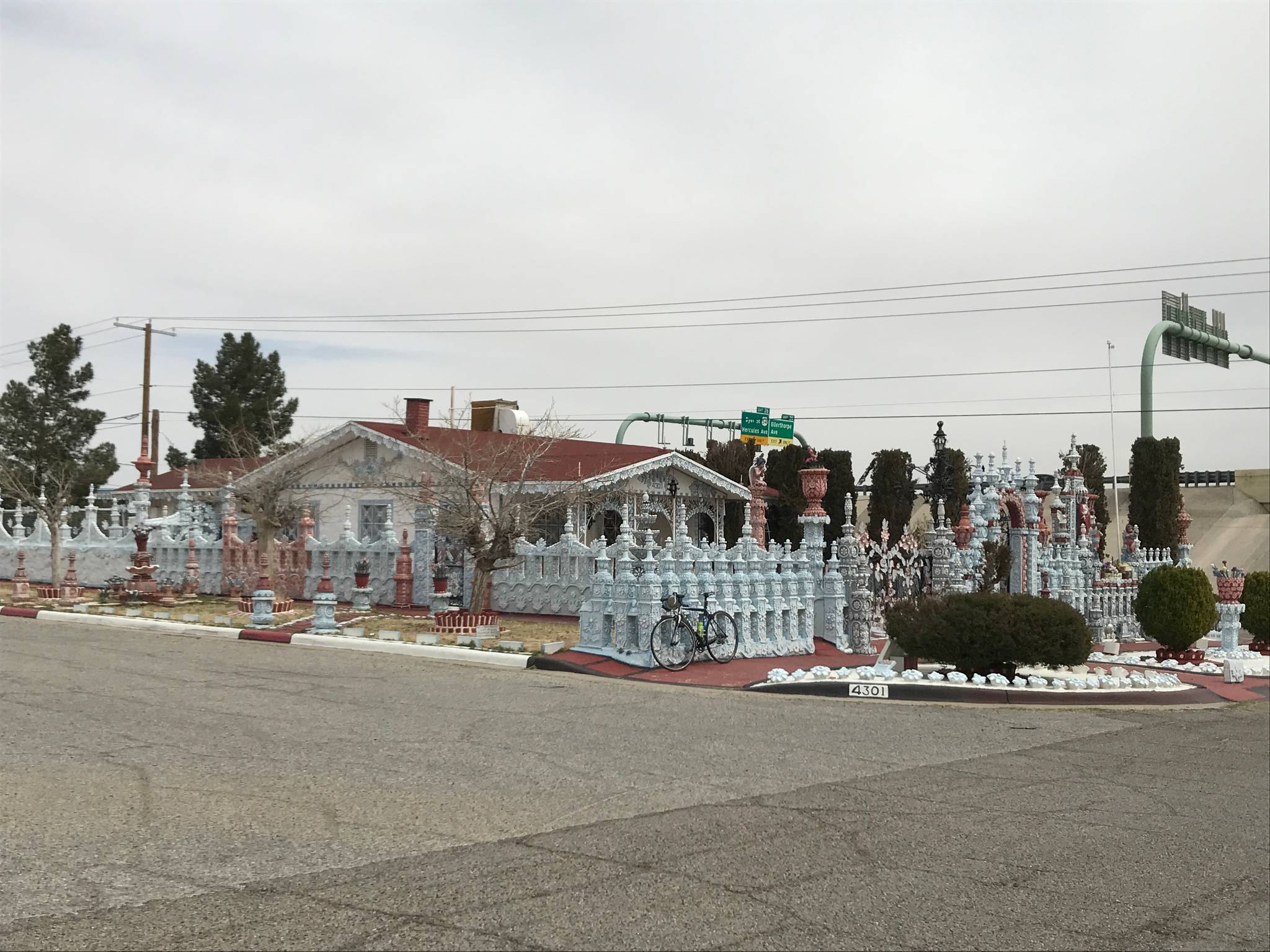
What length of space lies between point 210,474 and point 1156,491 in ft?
93.9

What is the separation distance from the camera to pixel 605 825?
695cm

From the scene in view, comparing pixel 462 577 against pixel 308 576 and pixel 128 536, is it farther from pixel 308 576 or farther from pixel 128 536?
pixel 128 536

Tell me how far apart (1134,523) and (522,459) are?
798 inches

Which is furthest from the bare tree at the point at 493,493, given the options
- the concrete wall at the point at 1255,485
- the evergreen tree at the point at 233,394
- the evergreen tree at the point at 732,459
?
the concrete wall at the point at 1255,485

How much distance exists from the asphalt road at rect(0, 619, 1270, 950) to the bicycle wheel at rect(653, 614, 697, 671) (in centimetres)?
286

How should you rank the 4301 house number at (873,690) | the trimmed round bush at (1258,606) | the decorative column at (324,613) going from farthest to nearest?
the trimmed round bush at (1258,606), the decorative column at (324,613), the 4301 house number at (873,690)

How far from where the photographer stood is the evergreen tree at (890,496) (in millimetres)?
32719

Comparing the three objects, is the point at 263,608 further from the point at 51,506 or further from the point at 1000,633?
the point at 1000,633

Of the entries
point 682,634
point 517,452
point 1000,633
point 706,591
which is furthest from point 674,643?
point 517,452

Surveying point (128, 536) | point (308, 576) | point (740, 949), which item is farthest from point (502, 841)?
point (128, 536)

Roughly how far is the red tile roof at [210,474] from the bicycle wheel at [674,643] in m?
18.0

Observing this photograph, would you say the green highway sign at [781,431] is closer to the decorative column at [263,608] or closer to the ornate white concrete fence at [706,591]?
the ornate white concrete fence at [706,591]

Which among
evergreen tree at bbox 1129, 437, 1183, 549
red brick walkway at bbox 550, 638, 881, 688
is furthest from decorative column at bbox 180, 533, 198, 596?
evergreen tree at bbox 1129, 437, 1183, 549

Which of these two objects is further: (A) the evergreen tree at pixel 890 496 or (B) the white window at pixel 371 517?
(A) the evergreen tree at pixel 890 496
